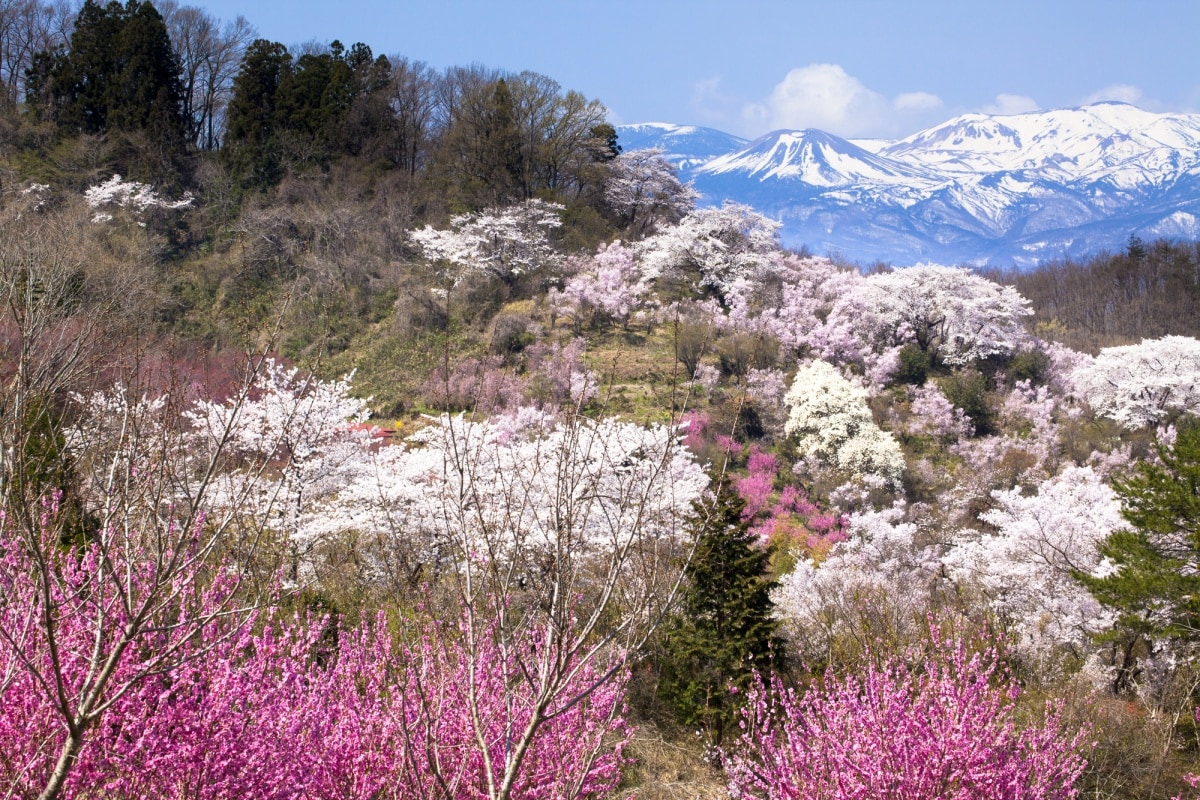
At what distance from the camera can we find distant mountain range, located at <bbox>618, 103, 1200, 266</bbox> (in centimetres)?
11650

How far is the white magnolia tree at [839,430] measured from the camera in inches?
715

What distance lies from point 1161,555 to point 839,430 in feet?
32.3

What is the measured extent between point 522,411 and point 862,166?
388ft

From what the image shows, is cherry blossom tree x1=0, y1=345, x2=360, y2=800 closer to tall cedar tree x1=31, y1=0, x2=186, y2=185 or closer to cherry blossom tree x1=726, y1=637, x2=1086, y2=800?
cherry blossom tree x1=726, y1=637, x2=1086, y2=800

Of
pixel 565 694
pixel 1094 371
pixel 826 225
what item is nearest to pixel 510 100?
pixel 1094 371

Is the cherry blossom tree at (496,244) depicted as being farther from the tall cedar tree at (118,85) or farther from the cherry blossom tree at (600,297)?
the tall cedar tree at (118,85)

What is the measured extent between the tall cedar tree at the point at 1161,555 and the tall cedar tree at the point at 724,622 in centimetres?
388

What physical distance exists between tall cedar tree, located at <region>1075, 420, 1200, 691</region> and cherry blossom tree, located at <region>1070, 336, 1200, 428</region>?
561 inches

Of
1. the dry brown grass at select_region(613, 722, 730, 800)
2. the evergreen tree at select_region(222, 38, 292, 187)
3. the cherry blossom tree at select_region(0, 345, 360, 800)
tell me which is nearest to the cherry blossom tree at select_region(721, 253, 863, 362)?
the dry brown grass at select_region(613, 722, 730, 800)

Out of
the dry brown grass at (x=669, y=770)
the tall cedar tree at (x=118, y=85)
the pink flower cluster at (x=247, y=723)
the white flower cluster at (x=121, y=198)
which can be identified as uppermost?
the tall cedar tree at (x=118, y=85)

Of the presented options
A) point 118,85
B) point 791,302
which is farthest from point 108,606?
point 118,85

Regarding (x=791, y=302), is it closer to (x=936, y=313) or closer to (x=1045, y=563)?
(x=936, y=313)

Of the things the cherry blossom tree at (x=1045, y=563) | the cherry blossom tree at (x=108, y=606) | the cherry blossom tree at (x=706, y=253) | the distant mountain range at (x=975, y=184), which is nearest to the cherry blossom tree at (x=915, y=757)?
the cherry blossom tree at (x=108, y=606)

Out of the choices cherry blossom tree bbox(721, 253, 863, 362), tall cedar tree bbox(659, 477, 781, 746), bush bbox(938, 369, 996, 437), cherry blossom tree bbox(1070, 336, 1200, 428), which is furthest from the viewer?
cherry blossom tree bbox(721, 253, 863, 362)
